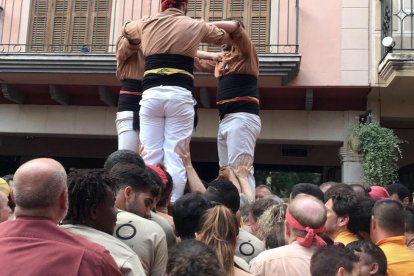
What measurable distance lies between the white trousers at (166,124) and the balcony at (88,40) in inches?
171

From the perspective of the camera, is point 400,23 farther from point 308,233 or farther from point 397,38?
point 308,233

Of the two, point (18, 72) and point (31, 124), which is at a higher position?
point (18, 72)

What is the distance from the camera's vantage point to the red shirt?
5.36 ft

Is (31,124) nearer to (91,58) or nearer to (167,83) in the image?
(91,58)

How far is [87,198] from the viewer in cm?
220

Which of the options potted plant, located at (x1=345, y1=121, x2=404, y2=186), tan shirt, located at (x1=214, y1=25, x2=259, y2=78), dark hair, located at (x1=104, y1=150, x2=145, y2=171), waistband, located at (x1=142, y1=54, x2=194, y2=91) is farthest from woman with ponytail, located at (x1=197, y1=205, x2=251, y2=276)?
potted plant, located at (x1=345, y1=121, x2=404, y2=186)

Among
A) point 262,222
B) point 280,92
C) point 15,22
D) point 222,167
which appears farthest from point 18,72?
point 262,222

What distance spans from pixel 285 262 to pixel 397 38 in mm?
6759

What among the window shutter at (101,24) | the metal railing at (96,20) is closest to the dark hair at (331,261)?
the metal railing at (96,20)

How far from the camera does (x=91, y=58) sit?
874 centimetres

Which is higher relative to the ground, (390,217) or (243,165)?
(243,165)

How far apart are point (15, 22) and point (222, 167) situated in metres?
6.49

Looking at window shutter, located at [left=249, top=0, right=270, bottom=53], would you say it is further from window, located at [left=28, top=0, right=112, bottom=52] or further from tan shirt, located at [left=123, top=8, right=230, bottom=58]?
tan shirt, located at [left=123, top=8, right=230, bottom=58]

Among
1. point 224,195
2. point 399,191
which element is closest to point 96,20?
point 399,191
